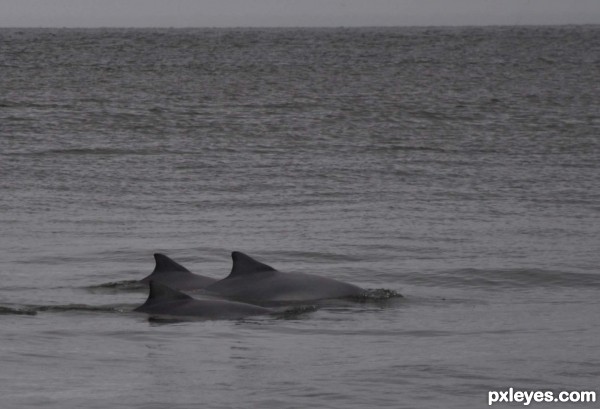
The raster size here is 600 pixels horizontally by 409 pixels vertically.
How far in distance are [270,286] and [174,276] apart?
3.29 ft

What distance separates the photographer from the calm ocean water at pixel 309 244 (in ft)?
29.9

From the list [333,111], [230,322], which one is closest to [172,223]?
[230,322]

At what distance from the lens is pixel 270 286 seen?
39.5 ft

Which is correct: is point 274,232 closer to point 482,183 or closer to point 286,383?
point 482,183

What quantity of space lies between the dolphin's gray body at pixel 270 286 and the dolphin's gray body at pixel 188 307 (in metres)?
0.59

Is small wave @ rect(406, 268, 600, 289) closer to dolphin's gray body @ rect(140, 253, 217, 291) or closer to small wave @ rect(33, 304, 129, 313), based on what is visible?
dolphin's gray body @ rect(140, 253, 217, 291)

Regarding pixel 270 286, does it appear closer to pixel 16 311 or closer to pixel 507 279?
pixel 16 311

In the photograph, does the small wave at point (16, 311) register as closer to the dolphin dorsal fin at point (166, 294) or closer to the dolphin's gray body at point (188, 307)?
the dolphin's gray body at point (188, 307)

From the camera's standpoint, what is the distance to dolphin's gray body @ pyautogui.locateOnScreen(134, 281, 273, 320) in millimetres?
11000

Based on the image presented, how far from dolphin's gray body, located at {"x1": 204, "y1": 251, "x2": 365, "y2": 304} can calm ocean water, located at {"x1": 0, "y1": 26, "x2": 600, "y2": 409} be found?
1.07 feet

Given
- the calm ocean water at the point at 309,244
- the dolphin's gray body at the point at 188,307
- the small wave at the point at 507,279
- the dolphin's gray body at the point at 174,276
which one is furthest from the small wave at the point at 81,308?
the small wave at the point at 507,279

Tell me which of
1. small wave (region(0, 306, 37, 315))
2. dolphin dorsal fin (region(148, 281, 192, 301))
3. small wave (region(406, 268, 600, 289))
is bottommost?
small wave (region(0, 306, 37, 315))

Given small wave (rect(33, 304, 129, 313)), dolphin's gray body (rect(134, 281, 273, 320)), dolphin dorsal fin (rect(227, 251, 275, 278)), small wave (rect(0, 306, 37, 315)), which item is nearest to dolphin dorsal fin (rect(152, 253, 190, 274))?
dolphin dorsal fin (rect(227, 251, 275, 278))

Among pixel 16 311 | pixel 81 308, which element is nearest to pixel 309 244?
pixel 81 308
